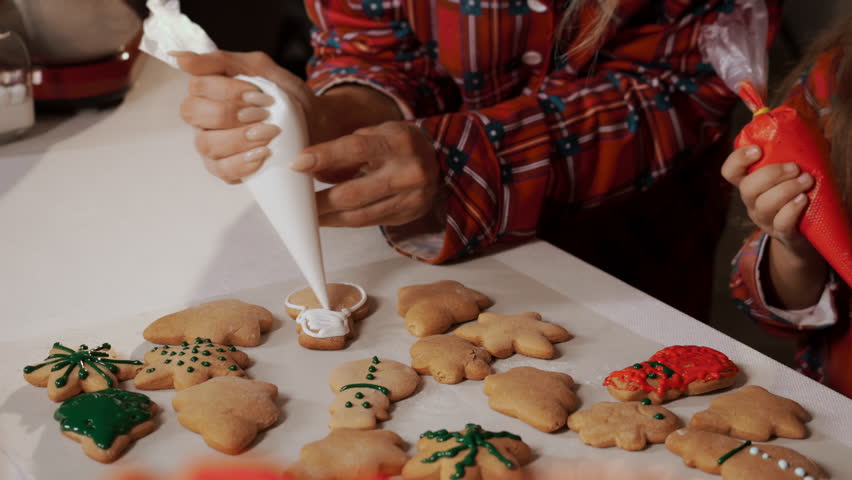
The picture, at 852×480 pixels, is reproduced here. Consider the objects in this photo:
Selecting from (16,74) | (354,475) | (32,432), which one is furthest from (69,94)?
(354,475)

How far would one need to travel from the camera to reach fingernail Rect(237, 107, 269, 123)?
80cm

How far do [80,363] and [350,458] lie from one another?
0.91 feet

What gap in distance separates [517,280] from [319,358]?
0.86 ft

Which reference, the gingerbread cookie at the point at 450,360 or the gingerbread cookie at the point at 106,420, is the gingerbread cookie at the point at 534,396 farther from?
the gingerbread cookie at the point at 106,420

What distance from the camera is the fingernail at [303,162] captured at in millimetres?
804

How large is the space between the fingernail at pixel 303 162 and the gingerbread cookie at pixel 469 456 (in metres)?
0.30

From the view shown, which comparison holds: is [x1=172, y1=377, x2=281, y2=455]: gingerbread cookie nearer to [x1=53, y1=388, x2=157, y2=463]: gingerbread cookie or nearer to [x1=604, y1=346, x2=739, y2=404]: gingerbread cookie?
[x1=53, y1=388, x2=157, y2=463]: gingerbread cookie

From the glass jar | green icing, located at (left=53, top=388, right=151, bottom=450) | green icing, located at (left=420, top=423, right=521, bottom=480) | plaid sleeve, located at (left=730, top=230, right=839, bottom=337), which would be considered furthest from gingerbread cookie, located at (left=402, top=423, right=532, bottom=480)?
the glass jar

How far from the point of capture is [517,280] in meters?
0.94

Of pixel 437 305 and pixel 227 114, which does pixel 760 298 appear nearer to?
pixel 437 305

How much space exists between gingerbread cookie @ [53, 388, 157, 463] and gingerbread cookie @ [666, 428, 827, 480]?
43cm

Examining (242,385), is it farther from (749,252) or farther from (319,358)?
(749,252)

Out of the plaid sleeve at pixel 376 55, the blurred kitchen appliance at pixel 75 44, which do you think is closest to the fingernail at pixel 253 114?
the plaid sleeve at pixel 376 55

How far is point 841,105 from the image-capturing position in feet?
3.05
